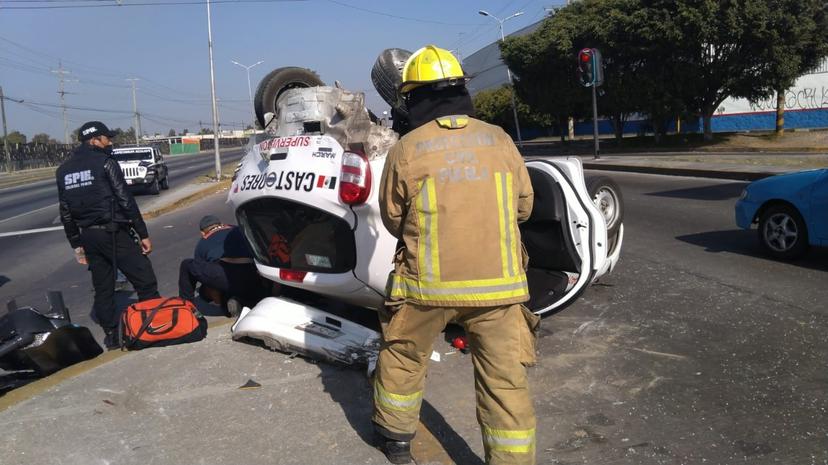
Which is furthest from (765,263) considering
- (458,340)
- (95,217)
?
(95,217)

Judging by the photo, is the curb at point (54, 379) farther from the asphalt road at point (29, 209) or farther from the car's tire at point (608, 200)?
the asphalt road at point (29, 209)

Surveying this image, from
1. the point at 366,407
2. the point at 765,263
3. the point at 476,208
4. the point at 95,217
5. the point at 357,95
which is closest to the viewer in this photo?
the point at 476,208

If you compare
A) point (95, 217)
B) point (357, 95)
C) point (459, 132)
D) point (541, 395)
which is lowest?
point (541, 395)

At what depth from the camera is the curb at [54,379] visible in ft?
12.9

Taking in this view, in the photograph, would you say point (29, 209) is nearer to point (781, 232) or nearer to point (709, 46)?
point (781, 232)

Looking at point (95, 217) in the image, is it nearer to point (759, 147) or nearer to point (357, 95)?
point (357, 95)

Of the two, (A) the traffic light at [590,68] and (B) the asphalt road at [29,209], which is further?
(A) the traffic light at [590,68]

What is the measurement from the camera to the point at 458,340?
4582 mm

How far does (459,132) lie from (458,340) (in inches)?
80.7

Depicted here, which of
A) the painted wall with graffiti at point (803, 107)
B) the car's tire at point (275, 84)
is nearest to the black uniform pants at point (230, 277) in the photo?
the car's tire at point (275, 84)

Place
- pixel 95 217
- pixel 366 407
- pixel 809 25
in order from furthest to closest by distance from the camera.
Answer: pixel 809 25, pixel 95 217, pixel 366 407

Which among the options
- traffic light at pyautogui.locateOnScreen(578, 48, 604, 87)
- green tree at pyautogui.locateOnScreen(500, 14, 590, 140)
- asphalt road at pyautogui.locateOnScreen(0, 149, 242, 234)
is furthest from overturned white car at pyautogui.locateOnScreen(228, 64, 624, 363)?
green tree at pyautogui.locateOnScreen(500, 14, 590, 140)

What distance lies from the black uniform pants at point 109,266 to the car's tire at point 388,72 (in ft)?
7.54

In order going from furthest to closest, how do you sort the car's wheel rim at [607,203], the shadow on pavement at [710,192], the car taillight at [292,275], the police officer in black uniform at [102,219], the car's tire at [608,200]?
the shadow on pavement at [710,192] → the car's wheel rim at [607,203] → the car's tire at [608,200] → the police officer in black uniform at [102,219] → the car taillight at [292,275]
